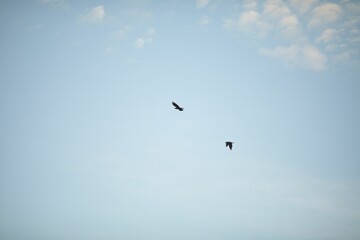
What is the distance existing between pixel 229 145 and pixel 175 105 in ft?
24.1

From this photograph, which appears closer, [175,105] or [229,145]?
[175,105]

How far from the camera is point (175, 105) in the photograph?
2455 centimetres

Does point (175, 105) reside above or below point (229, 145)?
above

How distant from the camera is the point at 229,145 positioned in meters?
28.2
